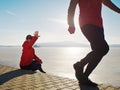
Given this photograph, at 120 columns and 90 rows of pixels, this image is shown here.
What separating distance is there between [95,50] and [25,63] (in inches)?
223

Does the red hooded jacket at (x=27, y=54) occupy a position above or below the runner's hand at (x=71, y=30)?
below

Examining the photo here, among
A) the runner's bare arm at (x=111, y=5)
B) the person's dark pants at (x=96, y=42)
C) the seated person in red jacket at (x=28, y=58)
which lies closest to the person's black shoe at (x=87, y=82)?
the person's dark pants at (x=96, y=42)

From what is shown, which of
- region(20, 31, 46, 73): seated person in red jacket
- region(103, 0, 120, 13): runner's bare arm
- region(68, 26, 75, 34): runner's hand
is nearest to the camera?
region(68, 26, 75, 34): runner's hand

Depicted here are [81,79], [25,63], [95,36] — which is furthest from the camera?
[25,63]

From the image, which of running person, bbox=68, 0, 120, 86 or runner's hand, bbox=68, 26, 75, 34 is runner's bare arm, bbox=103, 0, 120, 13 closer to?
running person, bbox=68, 0, 120, 86

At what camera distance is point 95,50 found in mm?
5062

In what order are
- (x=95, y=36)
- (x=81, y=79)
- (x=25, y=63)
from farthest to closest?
(x=25, y=63)
(x=81, y=79)
(x=95, y=36)

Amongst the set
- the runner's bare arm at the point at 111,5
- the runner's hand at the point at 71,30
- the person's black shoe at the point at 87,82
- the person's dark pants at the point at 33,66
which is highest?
the runner's bare arm at the point at 111,5

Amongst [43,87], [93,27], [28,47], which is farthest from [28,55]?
[93,27]

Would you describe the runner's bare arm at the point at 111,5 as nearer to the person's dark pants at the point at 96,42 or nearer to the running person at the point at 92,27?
the running person at the point at 92,27

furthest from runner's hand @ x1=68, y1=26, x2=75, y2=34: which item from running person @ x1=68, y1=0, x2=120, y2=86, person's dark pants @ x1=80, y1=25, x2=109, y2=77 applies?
person's dark pants @ x1=80, y1=25, x2=109, y2=77

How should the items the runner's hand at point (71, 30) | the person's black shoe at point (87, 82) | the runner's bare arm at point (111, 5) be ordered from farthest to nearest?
the runner's bare arm at point (111, 5) < the person's black shoe at point (87, 82) < the runner's hand at point (71, 30)

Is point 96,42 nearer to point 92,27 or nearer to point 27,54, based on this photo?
point 92,27

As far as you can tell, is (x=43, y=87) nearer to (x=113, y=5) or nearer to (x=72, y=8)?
(x=72, y=8)
